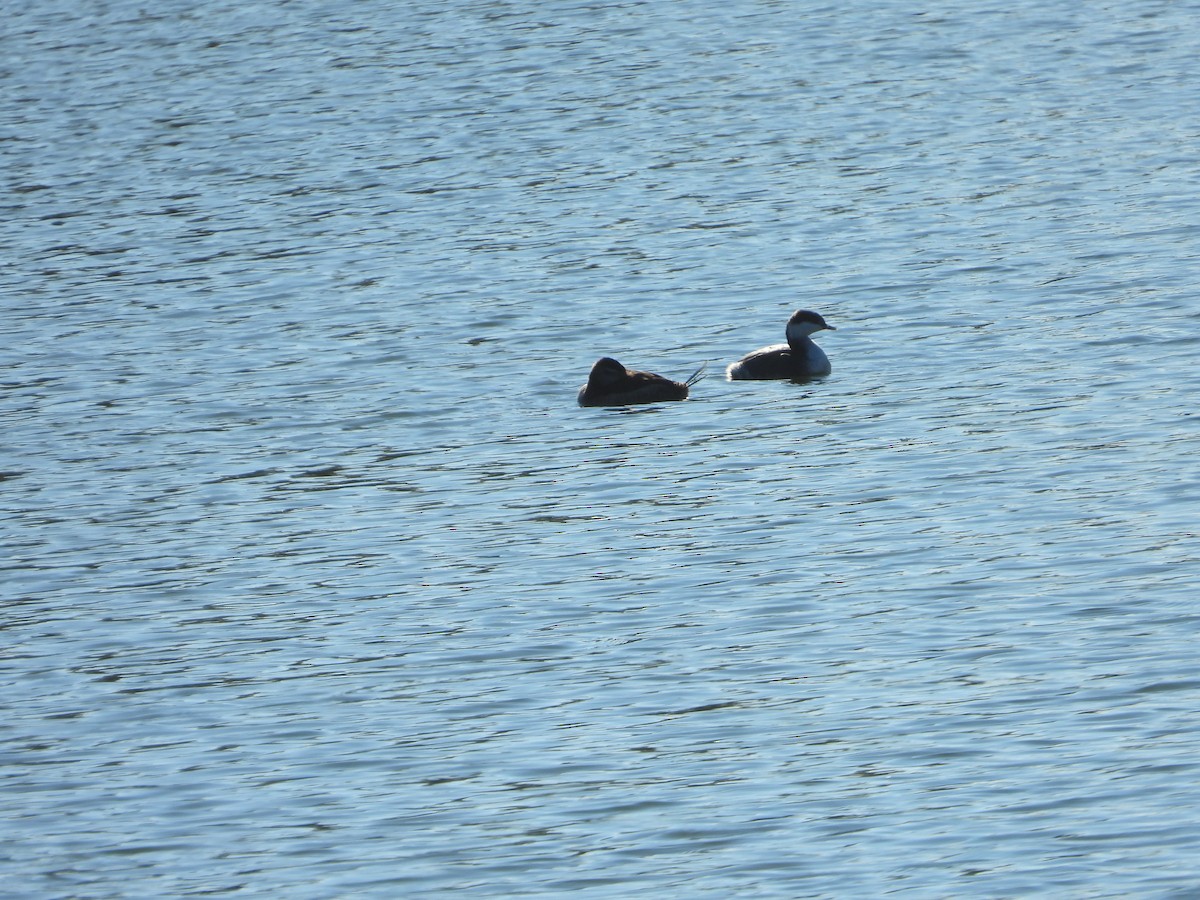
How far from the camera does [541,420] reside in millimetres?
20641

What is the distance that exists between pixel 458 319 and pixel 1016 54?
16195mm

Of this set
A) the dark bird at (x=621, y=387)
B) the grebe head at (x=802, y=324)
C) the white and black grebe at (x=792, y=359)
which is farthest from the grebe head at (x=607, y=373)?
the grebe head at (x=802, y=324)

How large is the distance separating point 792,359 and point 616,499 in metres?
4.15

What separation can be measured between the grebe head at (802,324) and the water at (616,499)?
0.56 meters

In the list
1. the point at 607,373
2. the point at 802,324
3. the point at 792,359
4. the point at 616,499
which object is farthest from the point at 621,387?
the point at 616,499

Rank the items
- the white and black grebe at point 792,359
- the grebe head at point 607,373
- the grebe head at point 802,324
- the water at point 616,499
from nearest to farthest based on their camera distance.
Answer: the water at point 616,499 < the grebe head at point 607,373 < the white and black grebe at point 792,359 < the grebe head at point 802,324

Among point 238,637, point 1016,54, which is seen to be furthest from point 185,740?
point 1016,54

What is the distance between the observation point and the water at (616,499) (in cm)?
1160

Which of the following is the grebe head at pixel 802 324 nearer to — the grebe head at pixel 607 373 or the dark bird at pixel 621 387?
the dark bird at pixel 621 387

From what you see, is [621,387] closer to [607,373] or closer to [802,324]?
[607,373]

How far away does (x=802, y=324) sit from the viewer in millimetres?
21828

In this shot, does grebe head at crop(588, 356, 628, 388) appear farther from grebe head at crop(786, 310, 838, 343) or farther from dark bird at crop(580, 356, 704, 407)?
grebe head at crop(786, 310, 838, 343)

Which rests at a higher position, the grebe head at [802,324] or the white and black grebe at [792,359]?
the grebe head at [802,324]

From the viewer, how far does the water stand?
38.1 feet
